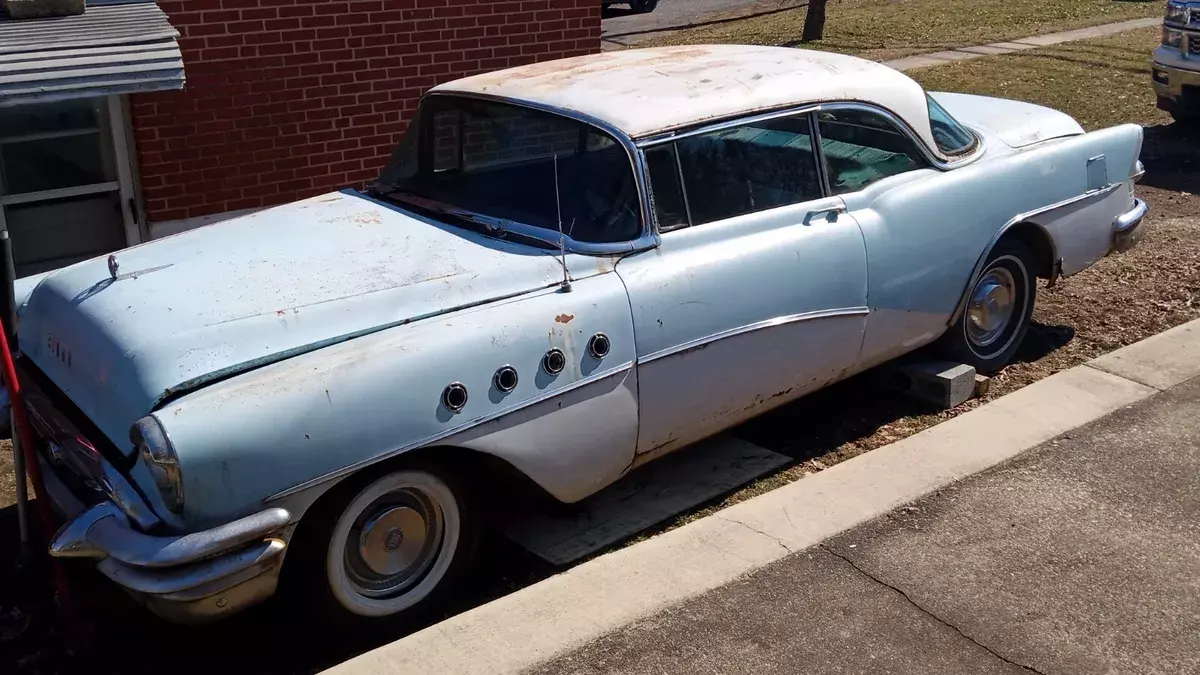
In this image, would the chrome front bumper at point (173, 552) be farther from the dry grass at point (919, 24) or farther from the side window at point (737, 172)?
the dry grass at point (919, 24)

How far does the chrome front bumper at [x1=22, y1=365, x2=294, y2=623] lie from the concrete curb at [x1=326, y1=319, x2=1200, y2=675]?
16.8 inches

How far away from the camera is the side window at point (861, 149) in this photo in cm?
502

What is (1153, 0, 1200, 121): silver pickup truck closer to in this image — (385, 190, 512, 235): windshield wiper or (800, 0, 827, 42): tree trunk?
(800, 0, 827, 42): tree trunk

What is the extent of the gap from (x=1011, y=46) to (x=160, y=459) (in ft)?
45.8

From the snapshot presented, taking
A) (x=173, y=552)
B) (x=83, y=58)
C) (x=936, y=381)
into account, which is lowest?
(x=936, y=381)

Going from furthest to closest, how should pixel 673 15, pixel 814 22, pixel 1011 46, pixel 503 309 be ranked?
1. pixel 673 15
2. pixel 814 22
3. pixel 1011 46
4. pixel 503 309

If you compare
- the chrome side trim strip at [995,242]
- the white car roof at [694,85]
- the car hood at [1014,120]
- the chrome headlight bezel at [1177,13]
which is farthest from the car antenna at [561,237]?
the chrome headlight bezel at [1177,13]

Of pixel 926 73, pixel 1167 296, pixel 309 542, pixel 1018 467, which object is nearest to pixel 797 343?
pixel 1018 467

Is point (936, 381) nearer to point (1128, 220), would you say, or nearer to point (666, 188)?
point (1128, 220)

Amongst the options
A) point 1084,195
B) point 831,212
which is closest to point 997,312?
point 1084,195

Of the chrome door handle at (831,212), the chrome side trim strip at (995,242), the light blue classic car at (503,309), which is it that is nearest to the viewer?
the light blue classic car at (503,309)

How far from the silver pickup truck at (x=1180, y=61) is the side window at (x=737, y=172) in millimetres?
6983

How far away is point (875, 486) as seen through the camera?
4.69 m

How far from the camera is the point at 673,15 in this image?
21016 millimetres
